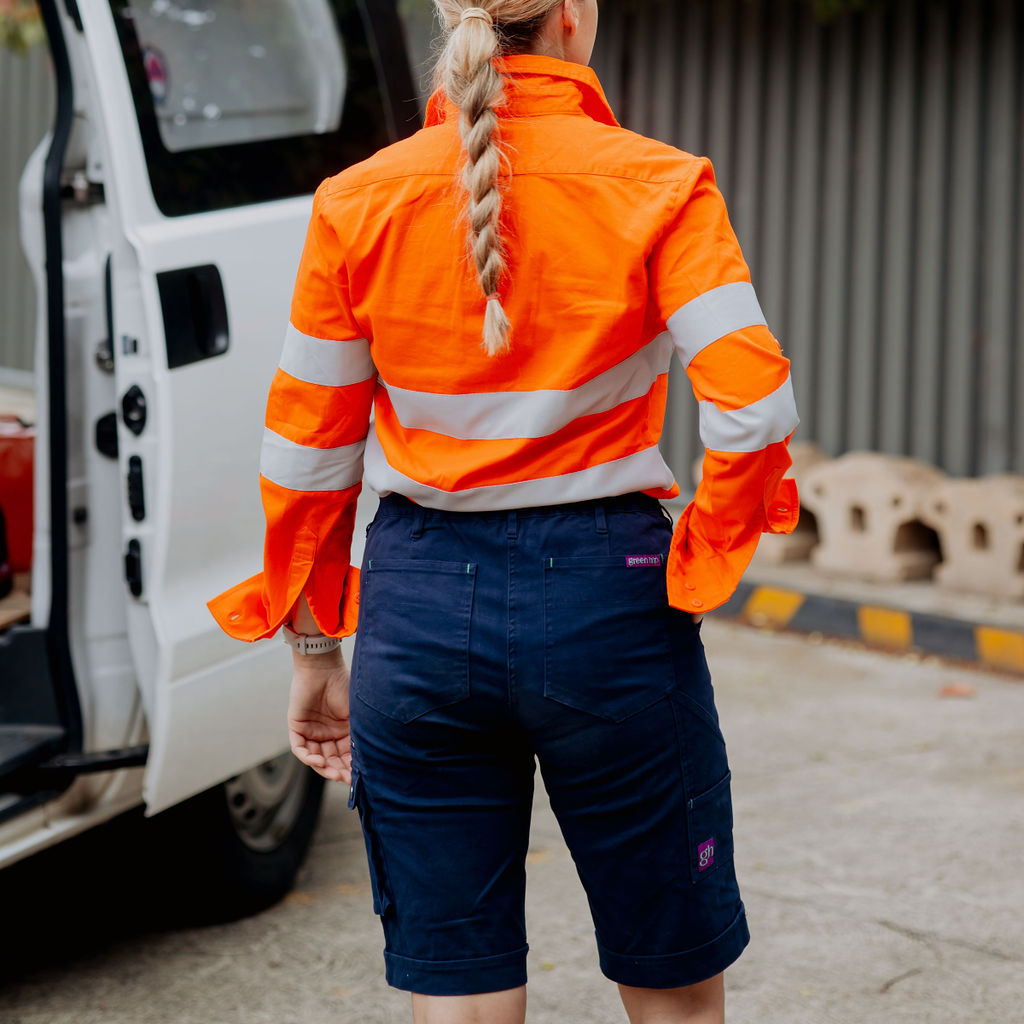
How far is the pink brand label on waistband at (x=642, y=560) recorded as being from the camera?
1958 millimetres

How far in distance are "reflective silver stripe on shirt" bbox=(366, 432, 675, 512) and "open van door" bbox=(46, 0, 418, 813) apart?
1.18 meters

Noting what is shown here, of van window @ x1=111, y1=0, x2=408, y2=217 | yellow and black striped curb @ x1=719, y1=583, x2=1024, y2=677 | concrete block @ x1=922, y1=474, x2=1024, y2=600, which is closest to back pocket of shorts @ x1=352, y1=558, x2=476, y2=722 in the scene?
van window @ x1=111, y1=0, x2=408, y2=217

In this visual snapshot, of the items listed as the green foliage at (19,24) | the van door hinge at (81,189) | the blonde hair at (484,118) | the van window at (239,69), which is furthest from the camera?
the green foliage at (19,24)

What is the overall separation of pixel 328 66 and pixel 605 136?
2134 millimetres

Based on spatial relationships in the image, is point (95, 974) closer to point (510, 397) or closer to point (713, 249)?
point (510, 397)

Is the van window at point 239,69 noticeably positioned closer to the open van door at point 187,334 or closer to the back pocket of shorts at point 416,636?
the open van door at point 187,334

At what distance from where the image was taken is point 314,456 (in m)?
2.09

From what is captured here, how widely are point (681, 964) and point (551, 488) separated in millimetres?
662

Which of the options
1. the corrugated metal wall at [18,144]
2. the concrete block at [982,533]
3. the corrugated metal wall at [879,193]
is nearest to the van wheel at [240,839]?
the concrete block at [982,533]

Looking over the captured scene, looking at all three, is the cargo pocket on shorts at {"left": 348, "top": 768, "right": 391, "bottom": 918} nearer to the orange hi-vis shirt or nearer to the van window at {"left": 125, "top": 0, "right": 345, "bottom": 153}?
the orange hi-vis shirt

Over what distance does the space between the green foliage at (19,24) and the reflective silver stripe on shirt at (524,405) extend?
8.50 meters

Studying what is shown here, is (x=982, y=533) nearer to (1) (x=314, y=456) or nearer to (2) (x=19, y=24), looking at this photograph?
(1) (x=314, y=456)

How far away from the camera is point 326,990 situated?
339cm

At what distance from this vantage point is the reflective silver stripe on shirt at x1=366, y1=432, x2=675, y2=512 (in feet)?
6.39
